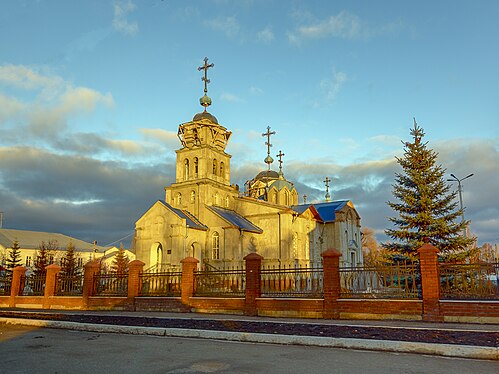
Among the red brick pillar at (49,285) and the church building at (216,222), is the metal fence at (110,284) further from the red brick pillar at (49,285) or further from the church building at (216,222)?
the church building at (216,222)

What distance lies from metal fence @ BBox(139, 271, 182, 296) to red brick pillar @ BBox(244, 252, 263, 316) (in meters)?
3.70

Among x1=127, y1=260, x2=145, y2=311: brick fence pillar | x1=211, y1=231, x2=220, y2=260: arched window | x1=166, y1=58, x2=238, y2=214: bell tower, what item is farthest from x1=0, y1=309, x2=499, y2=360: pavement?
x1=166, y1=58, x2=238, y2=214: bell tower

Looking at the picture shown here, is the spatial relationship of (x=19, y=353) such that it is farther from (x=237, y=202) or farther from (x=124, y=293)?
(x=237, y=202)

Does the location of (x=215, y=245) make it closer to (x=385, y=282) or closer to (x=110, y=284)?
(x=110, y=284)

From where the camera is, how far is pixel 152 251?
3011 centimetres

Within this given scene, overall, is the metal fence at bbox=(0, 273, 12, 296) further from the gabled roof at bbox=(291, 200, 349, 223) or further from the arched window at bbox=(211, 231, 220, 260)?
the gabled roof at bbox=(291, 200, 349, 223)

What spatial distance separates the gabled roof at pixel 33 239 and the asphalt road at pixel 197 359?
1991 inches

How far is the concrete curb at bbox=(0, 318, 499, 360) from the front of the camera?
689 centimetres

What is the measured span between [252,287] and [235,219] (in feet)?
62.0

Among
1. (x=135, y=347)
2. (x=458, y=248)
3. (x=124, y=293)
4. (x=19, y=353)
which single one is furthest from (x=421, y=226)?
(x=19, y=353)

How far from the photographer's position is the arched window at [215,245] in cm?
3094

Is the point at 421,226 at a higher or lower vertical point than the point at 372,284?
higher

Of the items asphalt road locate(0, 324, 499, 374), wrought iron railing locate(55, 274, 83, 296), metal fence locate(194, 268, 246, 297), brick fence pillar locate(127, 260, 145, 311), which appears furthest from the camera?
wrought iron railing locate(55, 274, 83, 296)

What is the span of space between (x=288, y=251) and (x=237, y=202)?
256 inches
